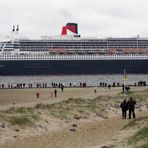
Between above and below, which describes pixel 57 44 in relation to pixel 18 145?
above

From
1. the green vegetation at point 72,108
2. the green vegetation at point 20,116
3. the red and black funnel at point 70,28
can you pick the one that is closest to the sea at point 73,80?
the red and black funnel at point 70,28

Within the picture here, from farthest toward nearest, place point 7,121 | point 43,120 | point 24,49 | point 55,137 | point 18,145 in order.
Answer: point 24,49 < point 43,120 < point 7,121 < point 55,137 < point 18,145

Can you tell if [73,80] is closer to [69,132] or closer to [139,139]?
[69,132]

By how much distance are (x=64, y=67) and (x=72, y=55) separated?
377 centimetres

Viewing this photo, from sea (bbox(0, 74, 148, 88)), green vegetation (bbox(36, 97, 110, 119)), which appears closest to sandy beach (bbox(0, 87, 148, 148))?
green vegetation (bbox(36, 97, 110, 119))

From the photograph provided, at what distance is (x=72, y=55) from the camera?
122 meters

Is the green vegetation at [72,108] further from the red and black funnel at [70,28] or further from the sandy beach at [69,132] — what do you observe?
the red and black funnel at [70,28]

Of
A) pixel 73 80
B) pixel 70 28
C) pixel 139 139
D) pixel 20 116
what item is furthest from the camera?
pixel 70 28

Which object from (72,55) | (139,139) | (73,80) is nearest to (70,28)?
(72,55)

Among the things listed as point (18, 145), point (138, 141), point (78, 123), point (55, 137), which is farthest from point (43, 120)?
point (138, 141)

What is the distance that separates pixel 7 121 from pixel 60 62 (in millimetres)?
99571

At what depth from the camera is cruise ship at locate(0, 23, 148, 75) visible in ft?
392

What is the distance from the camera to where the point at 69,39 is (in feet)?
420

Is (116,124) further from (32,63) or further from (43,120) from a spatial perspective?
(32,63)
